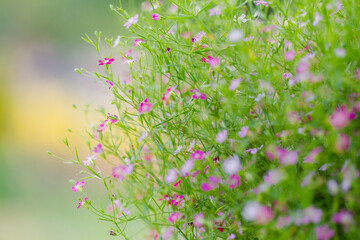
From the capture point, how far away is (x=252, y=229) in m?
0.64

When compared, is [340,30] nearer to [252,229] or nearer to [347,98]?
[347,98]

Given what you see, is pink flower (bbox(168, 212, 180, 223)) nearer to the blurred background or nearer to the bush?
the bush

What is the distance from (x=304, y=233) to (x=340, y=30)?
1.18 feet

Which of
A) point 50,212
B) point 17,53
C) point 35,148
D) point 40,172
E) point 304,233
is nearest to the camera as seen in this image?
point 304,233

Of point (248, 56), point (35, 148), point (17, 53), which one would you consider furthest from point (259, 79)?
point (17, 53)

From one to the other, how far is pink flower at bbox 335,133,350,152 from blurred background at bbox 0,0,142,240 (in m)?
1.76

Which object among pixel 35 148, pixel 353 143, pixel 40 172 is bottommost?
pixel 353 143

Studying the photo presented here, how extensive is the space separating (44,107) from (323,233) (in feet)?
10.0

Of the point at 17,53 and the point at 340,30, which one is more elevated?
the point at 17,53

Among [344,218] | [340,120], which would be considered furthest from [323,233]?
[340,120]

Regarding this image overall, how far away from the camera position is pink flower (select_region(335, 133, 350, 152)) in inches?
18.2

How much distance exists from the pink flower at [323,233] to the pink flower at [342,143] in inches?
3.7

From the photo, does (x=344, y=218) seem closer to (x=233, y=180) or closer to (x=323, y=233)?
(x=323, y=233)

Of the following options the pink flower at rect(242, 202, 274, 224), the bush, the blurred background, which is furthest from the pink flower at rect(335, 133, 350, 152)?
the blurred background
